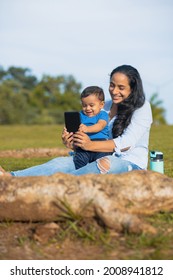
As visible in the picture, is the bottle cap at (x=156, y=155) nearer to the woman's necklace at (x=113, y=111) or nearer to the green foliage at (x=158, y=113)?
the woman's necklace at (x=113, y=111)

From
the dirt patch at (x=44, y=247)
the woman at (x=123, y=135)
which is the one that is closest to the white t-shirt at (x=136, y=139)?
the woman at (x=123, y=135)

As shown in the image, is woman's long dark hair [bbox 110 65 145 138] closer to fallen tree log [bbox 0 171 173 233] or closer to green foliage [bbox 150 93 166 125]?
fallen tree log [bbox 0 171 173 233]

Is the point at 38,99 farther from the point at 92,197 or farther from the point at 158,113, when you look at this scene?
the point at 92,197

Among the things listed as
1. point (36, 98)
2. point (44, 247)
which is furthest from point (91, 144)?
point (36, 98)

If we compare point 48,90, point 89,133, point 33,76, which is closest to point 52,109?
point 48,90

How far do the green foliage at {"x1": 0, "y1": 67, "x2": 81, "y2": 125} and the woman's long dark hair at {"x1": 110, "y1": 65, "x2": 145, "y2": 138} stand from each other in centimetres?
4269

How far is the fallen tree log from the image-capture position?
529 cm

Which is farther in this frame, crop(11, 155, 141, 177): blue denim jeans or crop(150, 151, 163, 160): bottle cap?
crop(150, 151, 163, 160): bottle cap

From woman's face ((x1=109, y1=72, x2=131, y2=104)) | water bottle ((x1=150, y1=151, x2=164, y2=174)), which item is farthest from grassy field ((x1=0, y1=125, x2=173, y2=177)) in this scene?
woman's face ((x1=109, y1=72, x2=131, y2=104))

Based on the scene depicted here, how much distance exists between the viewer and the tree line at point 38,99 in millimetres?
49375

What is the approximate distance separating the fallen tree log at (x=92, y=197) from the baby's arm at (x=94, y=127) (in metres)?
1.28

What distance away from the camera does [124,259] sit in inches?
187

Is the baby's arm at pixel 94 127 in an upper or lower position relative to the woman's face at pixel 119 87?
lower

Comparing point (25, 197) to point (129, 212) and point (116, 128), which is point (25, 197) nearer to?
point (129, 212)
